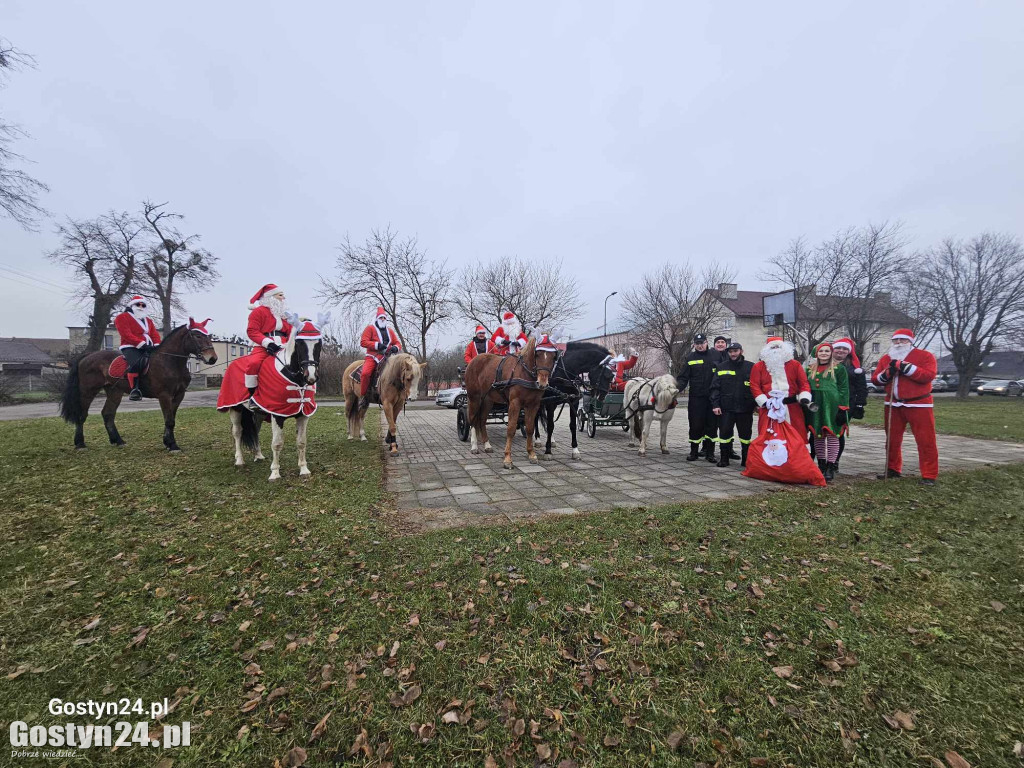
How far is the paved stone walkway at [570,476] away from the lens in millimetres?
4723

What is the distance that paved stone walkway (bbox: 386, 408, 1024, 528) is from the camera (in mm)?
4723

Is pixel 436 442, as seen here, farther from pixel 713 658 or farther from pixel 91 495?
pixel 713 658

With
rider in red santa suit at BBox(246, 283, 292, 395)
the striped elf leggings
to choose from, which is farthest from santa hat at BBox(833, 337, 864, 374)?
rider in red santa suit at BBox(246, 283, 292, 395)

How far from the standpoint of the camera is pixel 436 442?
9.41 metres

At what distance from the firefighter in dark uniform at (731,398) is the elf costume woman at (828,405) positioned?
2.87 feet

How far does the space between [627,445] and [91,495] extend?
8907mm

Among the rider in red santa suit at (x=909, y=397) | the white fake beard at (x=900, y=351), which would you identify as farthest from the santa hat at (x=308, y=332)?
the white fake beard at (x=900, y=351)

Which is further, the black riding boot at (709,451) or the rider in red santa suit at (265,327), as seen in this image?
the black riding boot at (709,451)

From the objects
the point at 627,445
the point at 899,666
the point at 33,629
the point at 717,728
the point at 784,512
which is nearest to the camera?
the point at 717,728

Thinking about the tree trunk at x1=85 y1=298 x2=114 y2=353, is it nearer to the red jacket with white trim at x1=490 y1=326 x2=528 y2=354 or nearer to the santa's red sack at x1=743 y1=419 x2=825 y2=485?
the red jacket with white trim at x1=490 y1=326 x2=528 y2=354

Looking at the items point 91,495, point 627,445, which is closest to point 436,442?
Answer: point 627,445

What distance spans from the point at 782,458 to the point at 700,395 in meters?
1.86

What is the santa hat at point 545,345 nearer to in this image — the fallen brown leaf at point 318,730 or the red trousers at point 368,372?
the red trousers at point 368,372

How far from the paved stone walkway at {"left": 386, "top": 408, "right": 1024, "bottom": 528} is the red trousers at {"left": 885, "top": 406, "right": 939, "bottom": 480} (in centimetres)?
72
